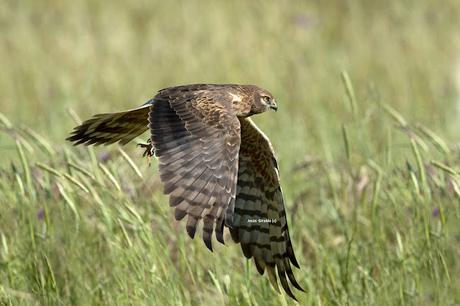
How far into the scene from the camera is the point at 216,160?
3961mm

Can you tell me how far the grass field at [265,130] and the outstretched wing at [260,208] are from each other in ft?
0.31

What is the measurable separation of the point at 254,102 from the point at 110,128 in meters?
0.59

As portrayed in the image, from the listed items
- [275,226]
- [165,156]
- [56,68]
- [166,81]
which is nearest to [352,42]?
[166,81]

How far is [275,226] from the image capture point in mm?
4676

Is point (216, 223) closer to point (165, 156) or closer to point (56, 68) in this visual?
point (165, 156)

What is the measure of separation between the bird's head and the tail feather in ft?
1.27

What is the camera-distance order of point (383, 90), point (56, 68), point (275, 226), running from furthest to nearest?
point (56, 68) < point (383, 90) < point (275, 226)

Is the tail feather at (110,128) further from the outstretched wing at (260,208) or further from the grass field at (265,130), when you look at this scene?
the outstretched wing at (260,208)

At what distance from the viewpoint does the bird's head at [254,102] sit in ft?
15.5

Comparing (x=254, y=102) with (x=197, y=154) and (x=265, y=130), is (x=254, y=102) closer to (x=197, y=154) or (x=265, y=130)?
(x=197, y=154)

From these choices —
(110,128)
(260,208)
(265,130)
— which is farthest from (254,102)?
(265,130)

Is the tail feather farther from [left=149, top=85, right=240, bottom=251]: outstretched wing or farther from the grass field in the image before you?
[left=149, top=85, right=240, bottom=251]: outstretched wing

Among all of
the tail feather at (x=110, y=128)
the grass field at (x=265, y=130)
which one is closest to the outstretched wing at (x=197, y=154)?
the grass field at (x=265, y=130)

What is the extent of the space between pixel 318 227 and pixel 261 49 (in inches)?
155
